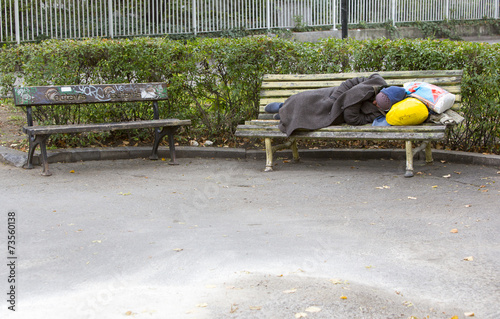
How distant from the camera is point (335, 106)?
22.3ft

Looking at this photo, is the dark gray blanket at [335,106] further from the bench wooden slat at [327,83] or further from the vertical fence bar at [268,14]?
the vertical fence bar at [268,14]

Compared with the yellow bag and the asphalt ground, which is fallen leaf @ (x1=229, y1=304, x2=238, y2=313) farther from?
the yellow bag

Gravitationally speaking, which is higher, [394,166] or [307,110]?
[307,110]

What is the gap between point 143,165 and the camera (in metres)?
7.30

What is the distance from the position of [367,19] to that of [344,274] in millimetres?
18695

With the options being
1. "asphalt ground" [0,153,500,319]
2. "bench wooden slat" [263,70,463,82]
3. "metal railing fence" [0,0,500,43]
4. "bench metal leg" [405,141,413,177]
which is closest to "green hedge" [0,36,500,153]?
"bench wooden slat" [263,70,463,82]

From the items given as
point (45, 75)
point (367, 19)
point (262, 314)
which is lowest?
point (262, 314)

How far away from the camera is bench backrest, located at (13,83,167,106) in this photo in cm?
686

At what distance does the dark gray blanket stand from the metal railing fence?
1242 cm

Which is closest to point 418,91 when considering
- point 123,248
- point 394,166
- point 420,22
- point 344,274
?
point 394,166

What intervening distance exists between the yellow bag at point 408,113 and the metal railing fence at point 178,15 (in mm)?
13373

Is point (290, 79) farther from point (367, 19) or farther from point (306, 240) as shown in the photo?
point (367, 19)

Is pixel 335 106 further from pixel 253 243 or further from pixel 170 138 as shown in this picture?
pixel 253 243

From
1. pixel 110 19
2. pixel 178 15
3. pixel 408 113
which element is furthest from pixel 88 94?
pixel 178 15
